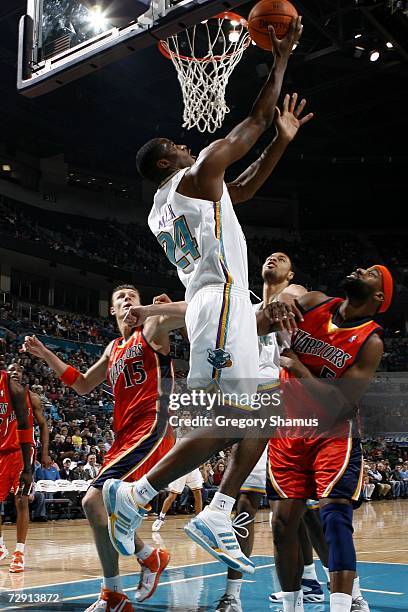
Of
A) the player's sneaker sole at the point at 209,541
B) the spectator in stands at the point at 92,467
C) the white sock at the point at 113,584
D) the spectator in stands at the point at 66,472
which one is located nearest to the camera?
the player's sneaker sole at the point at 209,541

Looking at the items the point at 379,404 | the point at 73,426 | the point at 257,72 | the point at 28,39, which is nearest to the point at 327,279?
the point at 379,404

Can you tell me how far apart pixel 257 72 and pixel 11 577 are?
59.2 feet

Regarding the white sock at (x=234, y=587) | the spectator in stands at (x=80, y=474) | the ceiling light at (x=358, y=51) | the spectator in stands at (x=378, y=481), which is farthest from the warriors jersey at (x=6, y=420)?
the spectator in stands at (x=378, y=481)

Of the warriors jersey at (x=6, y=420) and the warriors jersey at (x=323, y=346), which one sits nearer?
the warriors jersey at (x=323, y=346)

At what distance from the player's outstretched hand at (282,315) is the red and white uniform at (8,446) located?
402 centimetres

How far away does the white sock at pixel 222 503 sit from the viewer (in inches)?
128

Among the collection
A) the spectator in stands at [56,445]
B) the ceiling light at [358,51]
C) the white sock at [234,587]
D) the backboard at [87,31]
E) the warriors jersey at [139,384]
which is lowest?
the white sock at [234,587]

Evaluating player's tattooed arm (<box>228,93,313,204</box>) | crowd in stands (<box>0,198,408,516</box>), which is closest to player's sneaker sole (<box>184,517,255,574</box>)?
player's tattooed arm (<box>228,93,313,204</box>)

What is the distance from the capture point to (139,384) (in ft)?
15.2

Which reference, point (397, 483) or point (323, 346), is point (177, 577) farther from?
point (397, 483)

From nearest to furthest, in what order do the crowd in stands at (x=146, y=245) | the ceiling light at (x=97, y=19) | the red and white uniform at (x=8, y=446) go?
the ceiling light at (x=97, y=19) < the red and white uniform at (x=8, y=446) < the crowd in stands at (x=146, y=245)

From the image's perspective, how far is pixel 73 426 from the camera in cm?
1518

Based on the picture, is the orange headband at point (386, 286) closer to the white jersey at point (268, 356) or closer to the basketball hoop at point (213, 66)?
the white jersey at point (268, 356)

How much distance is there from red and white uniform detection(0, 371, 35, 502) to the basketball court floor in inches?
30.4
